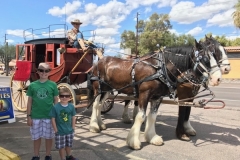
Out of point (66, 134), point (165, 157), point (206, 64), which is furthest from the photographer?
point (206, 64)

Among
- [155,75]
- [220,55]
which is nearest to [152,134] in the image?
[155,75]

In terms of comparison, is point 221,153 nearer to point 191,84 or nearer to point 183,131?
point 183,131

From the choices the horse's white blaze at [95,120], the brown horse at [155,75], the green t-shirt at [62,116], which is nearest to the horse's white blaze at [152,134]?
the brown horse at [155,75]

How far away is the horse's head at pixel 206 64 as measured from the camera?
4.91 metres

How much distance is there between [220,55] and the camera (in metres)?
4.97

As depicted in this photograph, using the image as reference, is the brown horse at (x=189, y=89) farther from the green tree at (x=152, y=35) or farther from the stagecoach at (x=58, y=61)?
the green tree at (x=152, y=35)

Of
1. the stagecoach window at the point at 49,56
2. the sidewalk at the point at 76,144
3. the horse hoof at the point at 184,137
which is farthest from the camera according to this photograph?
the stagecoach window at the point at 49,56

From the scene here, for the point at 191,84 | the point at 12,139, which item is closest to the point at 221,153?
the point at 191,84

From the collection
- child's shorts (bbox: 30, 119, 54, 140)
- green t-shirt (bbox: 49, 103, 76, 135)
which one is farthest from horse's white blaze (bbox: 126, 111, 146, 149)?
child's shorts (bbox: 30, 119, 54, 140)

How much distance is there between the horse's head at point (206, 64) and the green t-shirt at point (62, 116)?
267cm

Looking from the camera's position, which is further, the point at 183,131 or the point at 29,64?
the point at 29,64

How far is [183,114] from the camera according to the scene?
5.85 m

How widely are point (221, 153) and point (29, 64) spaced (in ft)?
18.9

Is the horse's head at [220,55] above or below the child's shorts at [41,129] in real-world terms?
above
